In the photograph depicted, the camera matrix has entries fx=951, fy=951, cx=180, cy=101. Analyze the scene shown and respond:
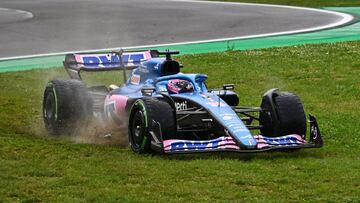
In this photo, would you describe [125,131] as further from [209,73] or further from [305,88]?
[209,73]

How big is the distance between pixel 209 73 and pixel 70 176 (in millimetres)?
9131

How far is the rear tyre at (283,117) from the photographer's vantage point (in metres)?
10.6

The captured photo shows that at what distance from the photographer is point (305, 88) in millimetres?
15984

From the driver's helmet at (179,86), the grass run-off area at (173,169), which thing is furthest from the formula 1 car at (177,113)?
the grass run-off area at (173,169)

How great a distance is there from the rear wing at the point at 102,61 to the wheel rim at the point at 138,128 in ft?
8.22

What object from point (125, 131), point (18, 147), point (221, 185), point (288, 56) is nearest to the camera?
point (221, 185)

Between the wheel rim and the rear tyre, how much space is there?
1457 mm

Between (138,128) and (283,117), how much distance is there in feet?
5.34

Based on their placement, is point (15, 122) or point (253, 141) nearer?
point (253, 141)

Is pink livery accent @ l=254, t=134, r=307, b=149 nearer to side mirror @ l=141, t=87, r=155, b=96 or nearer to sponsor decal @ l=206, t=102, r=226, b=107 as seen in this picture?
sponsor decal @ l=206, t=102, r=226, b=107

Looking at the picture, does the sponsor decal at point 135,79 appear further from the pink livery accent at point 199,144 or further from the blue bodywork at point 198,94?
the pink livery accent at point 199,144

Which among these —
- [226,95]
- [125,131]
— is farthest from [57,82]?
[226,95]

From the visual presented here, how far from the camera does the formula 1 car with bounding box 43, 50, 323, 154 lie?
10047mm

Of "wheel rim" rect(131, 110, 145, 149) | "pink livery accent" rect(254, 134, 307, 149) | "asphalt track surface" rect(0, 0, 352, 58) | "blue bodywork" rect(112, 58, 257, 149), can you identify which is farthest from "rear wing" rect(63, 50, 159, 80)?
"asphalt track surface" rect(0, 0, 352, 58)
